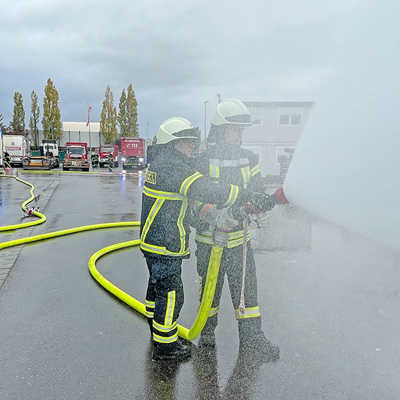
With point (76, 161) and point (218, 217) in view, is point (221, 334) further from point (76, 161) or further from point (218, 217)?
point (76, 161)

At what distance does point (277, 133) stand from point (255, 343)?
2.25 metres

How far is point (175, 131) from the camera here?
3027 millimetres

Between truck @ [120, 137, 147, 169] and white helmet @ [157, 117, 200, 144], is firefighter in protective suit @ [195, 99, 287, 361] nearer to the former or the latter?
white helmet @ [157, 117, 200, 144]

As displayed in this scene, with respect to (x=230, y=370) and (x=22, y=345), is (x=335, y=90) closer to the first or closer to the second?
(x=230, y=370)

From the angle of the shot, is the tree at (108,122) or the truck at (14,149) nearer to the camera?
the truck at (14,149)

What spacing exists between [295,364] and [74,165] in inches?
1081

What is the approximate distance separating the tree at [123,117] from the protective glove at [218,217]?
6582 cm

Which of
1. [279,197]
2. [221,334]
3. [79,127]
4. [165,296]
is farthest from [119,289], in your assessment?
[79,127]

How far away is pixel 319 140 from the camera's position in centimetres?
143

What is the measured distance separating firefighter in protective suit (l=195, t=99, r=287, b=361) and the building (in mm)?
356

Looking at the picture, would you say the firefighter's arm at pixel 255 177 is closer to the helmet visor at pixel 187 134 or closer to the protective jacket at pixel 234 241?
the protective jacket at pixel 234 241

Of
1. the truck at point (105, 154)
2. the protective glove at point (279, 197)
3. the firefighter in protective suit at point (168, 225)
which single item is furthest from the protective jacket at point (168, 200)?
the truck at point (105, 154)

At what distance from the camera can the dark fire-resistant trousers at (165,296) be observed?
3.02 m

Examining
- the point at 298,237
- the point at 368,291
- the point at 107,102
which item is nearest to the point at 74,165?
the point at 298,237
